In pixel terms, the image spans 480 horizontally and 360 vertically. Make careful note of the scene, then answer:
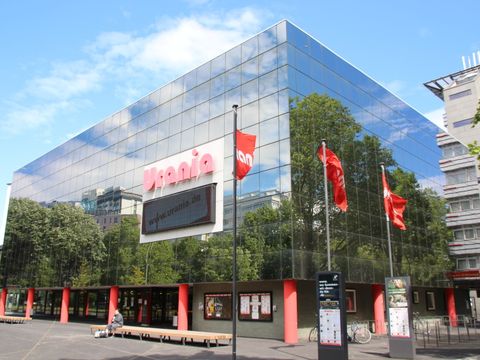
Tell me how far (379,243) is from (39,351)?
2093 cm

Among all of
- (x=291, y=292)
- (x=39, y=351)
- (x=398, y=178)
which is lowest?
(x=39, y=351)

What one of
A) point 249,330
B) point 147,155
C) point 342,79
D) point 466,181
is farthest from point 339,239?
point 466,181

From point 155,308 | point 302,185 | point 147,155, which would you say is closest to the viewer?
point 302,185

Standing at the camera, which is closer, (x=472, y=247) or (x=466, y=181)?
(x=472, y=247)

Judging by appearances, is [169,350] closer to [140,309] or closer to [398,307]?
[398,307]

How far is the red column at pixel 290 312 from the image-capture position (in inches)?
894

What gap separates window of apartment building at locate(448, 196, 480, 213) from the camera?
5016 centimetres

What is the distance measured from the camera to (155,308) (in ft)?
121

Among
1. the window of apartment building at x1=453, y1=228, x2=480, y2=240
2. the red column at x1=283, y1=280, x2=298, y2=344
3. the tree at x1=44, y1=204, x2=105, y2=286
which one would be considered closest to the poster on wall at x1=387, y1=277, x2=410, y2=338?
the red column at x1=283, y1=280, x2=298, y2=344

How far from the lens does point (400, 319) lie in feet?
56.2

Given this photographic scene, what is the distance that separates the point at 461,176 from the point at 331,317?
144 ft

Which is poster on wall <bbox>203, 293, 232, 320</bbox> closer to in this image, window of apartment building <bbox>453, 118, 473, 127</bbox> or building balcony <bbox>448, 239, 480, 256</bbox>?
building balcony <bbox>448, 239, 480, 256</bbox>

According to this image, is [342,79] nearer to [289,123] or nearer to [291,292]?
[289,123]

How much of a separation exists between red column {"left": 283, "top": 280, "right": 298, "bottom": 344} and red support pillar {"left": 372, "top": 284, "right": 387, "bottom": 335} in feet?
27.1
